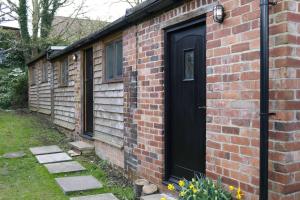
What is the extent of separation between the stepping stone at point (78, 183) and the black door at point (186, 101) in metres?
1.57

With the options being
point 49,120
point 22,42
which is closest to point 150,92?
point 49,120

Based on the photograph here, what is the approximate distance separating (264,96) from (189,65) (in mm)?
1697

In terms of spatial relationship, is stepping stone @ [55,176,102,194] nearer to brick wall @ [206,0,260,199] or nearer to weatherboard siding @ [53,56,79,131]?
brick wall @ [206,0,260,199]

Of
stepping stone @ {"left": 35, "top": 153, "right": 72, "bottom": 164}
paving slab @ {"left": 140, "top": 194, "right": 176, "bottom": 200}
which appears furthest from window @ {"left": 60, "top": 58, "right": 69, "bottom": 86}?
paving slab @ {"left": 140, "top": 194, "right": 176, "bottom": 200}

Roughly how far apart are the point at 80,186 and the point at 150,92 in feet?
6.49

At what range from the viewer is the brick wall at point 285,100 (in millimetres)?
3203

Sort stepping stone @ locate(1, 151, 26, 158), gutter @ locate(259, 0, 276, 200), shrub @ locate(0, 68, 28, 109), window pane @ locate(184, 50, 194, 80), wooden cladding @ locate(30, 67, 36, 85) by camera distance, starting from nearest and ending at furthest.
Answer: gutter @ locate(259, 0, 276, 200), window pane @ locate(184, 50, 194, 80), stepping stone @ locate(1, 151, 26, 158), wooden cladding @ locate(30, 67, 36, 85), shrub @ locate(0, 68, 28, 109)

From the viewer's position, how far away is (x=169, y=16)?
5.03m

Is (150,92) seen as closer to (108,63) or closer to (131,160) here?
(131,160)

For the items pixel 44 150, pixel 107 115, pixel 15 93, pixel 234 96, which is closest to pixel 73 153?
pixel 44 150

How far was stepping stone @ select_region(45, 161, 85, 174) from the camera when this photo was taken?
7.16 m

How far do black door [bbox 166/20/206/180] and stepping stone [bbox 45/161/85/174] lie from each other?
8.72ft

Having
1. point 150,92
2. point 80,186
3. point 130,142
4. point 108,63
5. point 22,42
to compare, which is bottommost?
point 80,186

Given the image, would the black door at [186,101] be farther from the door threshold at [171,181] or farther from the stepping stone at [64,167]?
the stepping stone at [64,167]
